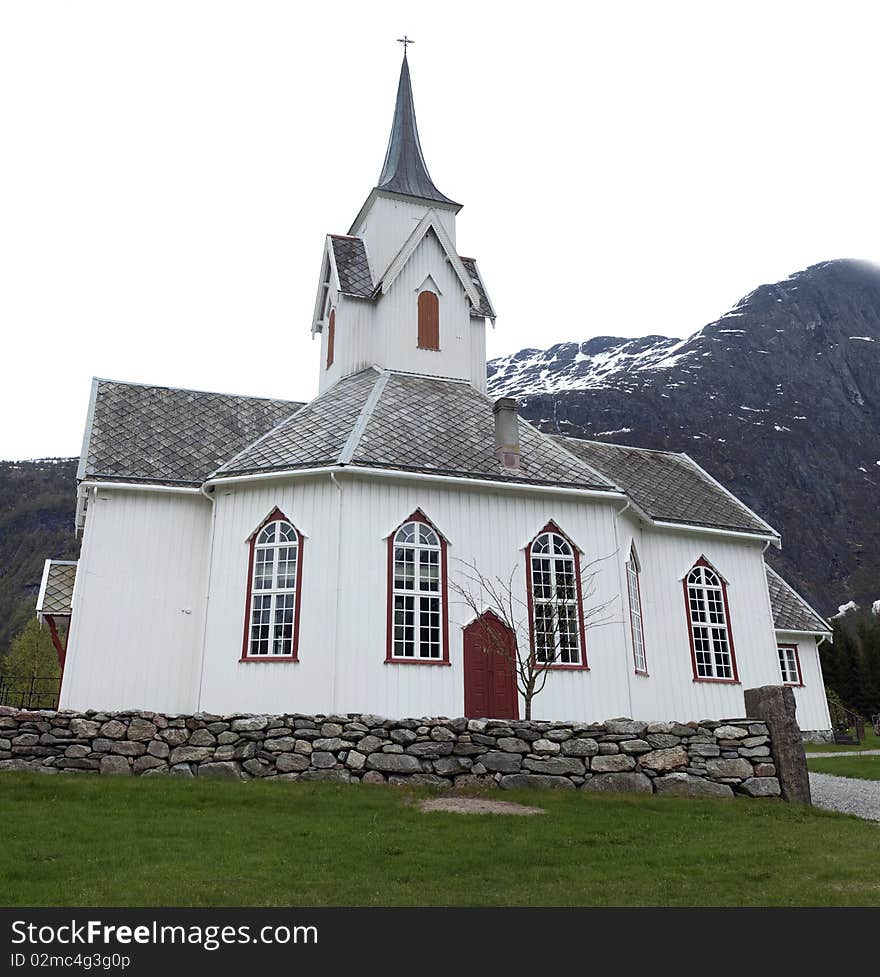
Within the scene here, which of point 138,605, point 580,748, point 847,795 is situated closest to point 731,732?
point 580,748

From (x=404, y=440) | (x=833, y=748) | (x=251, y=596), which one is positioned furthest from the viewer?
(x=833, y=748)

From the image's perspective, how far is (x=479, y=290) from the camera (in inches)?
1062

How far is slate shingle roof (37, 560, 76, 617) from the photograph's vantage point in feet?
76.1

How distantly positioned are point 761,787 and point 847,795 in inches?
124

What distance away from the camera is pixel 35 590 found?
438ft

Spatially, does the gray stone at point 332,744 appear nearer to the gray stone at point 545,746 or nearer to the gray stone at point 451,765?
the gray stone at point 451,765

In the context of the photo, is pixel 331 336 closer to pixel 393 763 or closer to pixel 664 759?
pixel 393 763

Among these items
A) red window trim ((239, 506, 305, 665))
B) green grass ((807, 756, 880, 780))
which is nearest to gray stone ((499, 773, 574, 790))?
red window trim ((239, 506, 305, 665))

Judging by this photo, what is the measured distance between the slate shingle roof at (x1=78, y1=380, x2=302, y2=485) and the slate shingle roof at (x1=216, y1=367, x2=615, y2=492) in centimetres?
165

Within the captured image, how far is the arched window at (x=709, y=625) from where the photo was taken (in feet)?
75.0

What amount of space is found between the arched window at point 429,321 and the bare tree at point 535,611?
836 centimetres

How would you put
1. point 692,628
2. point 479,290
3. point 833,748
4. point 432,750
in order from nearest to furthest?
point 432,750
point 692,628
point 479,290
point 833,748

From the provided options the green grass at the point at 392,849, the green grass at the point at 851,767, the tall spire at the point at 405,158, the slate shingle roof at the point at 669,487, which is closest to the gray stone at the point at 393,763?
the green grass at the point at 392,849

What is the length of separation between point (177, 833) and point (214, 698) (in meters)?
7.21
